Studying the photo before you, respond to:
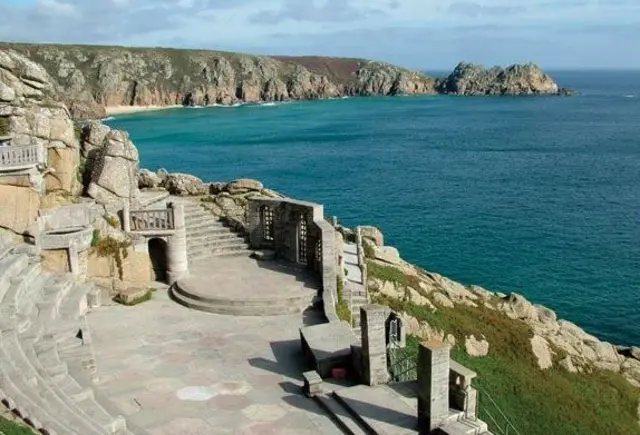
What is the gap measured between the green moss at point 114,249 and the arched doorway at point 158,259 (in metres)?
1.33

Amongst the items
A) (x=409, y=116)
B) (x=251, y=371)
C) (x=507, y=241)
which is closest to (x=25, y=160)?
(x=251, y=371)

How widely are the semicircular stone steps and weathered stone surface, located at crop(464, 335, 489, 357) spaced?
8.03m

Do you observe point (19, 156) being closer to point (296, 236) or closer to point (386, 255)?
point (296, 236)

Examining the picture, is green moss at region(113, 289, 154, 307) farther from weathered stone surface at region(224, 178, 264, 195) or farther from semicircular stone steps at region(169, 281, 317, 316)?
weathered stone surface at region(224, 178, 264, 195)

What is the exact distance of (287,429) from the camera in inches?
590

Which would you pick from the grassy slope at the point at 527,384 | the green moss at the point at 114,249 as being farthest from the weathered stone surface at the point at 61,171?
the grassy slope at the point at 527,384

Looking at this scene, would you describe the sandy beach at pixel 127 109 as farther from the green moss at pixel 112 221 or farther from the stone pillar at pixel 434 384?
the stone pillar at pixel 434 384

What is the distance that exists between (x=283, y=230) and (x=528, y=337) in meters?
12.0

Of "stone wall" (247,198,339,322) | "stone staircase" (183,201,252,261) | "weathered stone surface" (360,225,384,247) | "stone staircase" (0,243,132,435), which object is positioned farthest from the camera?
"weathered stone surface" (360,225,384,247)

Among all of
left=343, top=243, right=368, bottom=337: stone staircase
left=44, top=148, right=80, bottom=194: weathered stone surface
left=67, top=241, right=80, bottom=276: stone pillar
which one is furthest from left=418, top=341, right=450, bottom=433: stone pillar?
left=44, top=148, right=80, bottom=194: weathered stone surface

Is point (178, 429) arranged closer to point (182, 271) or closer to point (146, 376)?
point (146, 376)

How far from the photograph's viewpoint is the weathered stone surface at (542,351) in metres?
27.0

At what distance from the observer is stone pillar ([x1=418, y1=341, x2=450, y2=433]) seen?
14.1 meters

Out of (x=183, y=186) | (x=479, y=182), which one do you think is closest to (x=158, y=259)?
(x=183, y=186)
